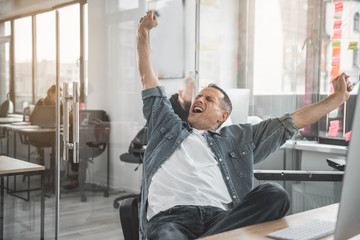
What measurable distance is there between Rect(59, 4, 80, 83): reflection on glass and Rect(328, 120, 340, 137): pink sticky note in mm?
1811

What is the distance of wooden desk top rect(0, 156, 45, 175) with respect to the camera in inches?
96.0

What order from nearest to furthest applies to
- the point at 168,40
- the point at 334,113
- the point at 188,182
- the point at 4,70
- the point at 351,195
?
the point at 351,195
the point at 188,182
the point at 4,70
the point at 334,113
the point at 168,40

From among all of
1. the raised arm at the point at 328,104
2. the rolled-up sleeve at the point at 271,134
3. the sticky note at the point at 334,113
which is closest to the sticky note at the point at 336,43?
the sticky note at the point at 334,113

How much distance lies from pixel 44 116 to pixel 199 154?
1239 millimetres

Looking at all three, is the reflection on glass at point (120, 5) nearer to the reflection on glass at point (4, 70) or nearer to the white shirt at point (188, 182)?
the reflection on glass at point (4, 70)

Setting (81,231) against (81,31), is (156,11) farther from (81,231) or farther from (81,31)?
(81,231)

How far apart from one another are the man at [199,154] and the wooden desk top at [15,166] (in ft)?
3.36

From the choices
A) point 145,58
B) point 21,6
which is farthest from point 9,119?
point 145,58

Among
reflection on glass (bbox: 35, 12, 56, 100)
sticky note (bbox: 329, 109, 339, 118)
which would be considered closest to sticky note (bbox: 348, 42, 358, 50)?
sticky note (bbox: 329, 109, 339, 118)

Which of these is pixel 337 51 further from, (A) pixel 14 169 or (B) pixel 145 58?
(A) pixel 14 169

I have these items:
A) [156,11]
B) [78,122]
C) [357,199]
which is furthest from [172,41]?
[357,199]

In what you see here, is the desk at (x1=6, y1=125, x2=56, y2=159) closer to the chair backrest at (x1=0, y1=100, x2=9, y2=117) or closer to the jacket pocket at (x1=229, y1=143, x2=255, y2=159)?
the chair backrest at (x1=0, y1=100, x2=9, y2=117)

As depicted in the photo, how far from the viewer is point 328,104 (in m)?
1.73

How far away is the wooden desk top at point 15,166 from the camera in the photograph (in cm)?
244
